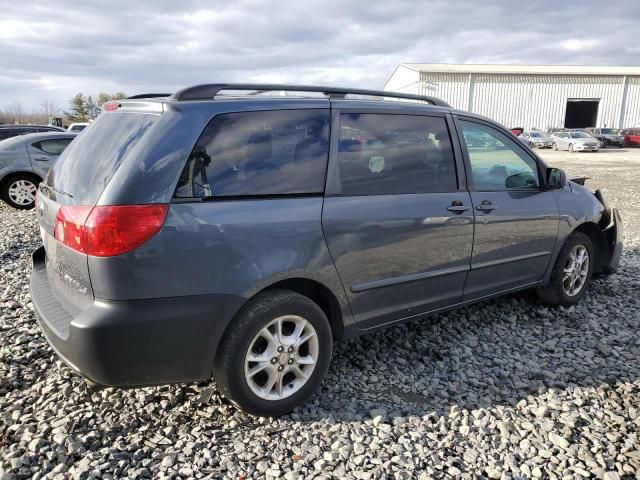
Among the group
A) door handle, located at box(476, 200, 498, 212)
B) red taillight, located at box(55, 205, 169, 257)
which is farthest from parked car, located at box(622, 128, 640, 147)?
red taillight, located at box(55, 205, 169, 257)

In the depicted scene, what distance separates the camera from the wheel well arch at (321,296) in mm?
2924

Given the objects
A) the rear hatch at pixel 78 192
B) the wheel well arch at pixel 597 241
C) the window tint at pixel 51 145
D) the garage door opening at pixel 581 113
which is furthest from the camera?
the garage door opening at pixel 581 113

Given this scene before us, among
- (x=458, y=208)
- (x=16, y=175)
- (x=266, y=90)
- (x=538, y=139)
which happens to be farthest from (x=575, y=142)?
(x=266, y=90)

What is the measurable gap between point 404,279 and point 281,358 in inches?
39.3

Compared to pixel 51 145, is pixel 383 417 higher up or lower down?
lower down

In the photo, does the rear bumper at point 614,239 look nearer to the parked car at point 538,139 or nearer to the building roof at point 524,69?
the parked car at point 538,139

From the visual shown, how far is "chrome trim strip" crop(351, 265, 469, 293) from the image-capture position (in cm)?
316

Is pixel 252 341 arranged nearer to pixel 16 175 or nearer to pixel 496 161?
pixel 496 161

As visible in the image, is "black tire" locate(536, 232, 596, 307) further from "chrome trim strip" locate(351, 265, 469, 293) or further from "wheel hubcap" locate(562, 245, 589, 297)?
"chrome trim strip" locate(351, 265, 469, 293)

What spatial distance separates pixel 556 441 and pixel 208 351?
6.34 ft

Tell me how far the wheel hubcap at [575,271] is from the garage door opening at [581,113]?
160 feet

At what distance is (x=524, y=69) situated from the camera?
153ft

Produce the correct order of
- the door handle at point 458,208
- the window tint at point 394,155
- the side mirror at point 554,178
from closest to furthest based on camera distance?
the window tint at point 394,155
the door handle at point 458,208
the side mirror at point 554,178

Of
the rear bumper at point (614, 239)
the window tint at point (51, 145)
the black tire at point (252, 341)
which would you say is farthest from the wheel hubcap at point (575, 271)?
the window tint at point (51, 145)
